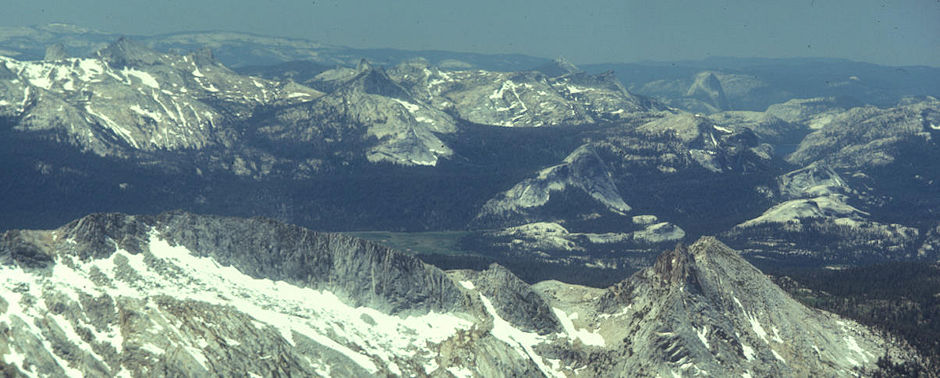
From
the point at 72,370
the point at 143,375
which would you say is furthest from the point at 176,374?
the point at 72,370

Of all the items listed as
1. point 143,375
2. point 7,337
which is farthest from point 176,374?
point 7,337

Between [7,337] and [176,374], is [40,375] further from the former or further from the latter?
[176,374]

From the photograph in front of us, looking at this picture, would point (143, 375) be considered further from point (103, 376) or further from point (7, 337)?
point (7, 337)

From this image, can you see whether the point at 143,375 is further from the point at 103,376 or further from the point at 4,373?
the point at 4,373

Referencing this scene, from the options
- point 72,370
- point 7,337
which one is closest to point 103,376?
point 72,370

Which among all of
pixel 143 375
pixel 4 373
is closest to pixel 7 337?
pixel 4 373

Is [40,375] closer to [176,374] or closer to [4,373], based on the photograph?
[4,373]
